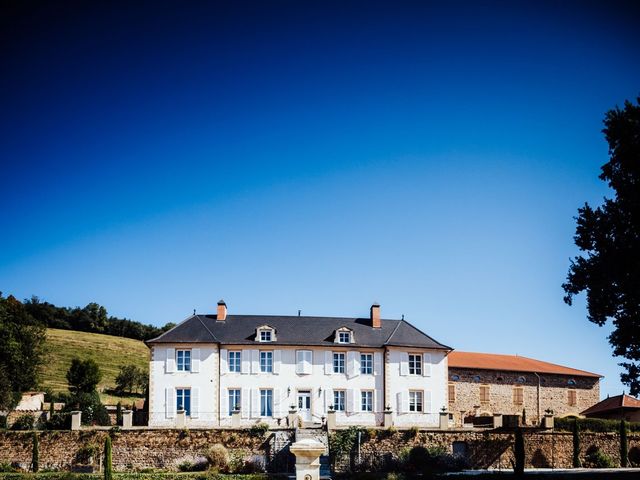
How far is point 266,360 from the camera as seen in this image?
132 ft

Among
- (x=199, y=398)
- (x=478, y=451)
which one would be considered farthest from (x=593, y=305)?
(x=199, y=398)

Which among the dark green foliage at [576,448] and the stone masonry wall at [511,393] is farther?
the stone masonry wall at [511,393]

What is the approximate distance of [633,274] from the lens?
24938 mm

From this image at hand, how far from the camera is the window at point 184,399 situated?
38.8 metres

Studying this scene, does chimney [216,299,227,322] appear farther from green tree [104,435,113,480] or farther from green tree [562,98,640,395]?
green tree [562,98,640,395]

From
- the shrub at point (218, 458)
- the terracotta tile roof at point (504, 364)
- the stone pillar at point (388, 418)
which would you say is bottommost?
the shrub at point (218, 458)

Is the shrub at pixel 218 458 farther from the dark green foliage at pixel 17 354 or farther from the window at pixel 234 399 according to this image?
the dark green foliage at pixel 17 354

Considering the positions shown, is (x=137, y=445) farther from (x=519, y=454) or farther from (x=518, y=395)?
(x=518, y=395)

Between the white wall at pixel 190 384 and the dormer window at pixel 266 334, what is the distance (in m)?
2.60

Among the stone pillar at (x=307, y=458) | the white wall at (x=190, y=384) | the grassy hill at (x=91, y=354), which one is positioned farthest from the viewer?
the grassy hill at (x=91, y=354)

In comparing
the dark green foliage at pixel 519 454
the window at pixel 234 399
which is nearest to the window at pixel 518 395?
the dark green foliage at pixel 519 454

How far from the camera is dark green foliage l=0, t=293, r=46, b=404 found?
159 ft

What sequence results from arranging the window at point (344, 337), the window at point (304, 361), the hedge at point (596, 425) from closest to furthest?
the hedge at point (596, 425) → the window at point (304, 361) → the window at point (344, 337)

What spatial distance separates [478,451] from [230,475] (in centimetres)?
1239
